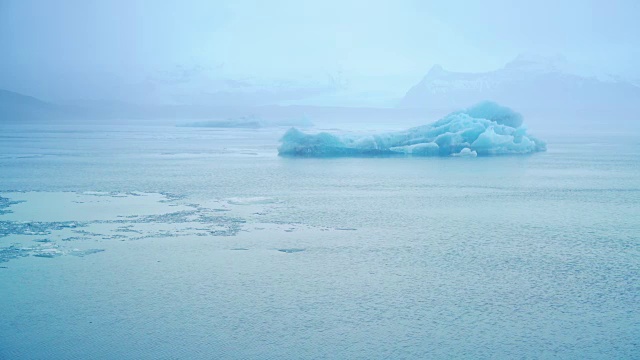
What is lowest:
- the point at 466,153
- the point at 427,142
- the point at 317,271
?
the point at 317,271

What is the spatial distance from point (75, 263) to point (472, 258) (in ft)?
11.3

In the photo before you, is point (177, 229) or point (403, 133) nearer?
point (177, 229)

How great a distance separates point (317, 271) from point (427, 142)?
12.2 m

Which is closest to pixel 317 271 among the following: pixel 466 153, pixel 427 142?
pixel 466 153

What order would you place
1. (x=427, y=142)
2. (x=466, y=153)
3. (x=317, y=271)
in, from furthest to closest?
1. (x=427, y=142)
2. (x=466, y=153)
3. (x=317, y=271)

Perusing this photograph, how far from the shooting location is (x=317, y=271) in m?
5.57

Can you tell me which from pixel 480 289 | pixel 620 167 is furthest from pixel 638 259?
pixel 620 167

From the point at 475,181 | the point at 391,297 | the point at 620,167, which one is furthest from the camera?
the point at 620,167

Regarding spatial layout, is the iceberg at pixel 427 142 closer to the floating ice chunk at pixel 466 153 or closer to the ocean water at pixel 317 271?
the floating ice chunk at pixel 466 153

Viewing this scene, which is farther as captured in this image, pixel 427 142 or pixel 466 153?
pixel 427 142

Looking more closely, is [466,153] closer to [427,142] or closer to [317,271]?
[427,142]

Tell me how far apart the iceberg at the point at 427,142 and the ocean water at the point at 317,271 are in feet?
18.9

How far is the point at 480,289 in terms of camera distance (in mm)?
5090

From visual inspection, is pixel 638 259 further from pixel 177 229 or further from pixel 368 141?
pixel 368 141
